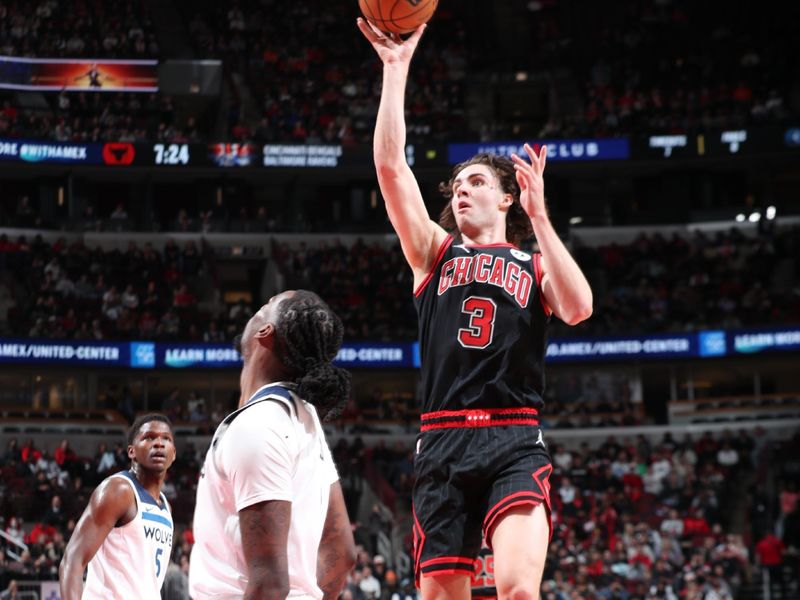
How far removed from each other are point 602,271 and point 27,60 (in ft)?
54.1

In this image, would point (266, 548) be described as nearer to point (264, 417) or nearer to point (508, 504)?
point (264, 417)

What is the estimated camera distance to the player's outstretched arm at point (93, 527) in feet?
21.4

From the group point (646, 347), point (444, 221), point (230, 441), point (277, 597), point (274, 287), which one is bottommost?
point (277, 597)

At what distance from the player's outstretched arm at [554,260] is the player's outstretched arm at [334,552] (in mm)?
1635

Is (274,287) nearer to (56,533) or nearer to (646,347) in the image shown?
(646,347)

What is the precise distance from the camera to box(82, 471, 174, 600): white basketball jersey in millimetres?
7109

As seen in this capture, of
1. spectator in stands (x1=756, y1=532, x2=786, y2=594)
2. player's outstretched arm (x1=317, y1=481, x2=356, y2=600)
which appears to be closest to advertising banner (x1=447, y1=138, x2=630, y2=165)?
spectator in stands (x1=756, y1=532, x2=786, y2=594)

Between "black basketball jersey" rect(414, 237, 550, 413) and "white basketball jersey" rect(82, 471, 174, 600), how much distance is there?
104 inches

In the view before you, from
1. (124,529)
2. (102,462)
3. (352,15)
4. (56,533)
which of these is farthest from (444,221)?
(352,15)

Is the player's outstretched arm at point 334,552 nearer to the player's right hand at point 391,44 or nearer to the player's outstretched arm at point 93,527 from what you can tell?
the player's right hand at point 391,44

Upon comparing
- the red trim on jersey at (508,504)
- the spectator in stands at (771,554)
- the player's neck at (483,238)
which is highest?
the player's neck at (483,238)

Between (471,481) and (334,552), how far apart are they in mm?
1252

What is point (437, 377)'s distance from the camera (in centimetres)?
534

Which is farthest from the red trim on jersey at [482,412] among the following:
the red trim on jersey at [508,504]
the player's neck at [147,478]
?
the player's neck at [147,478]
